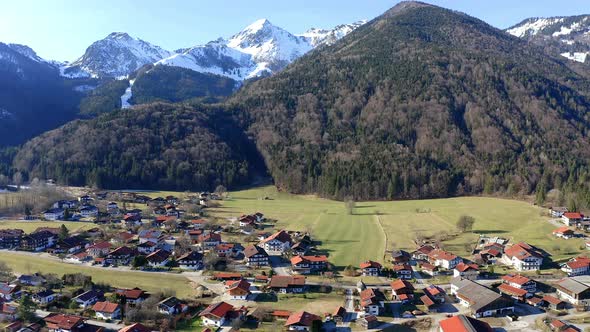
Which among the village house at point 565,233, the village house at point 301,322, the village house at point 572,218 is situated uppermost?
the village house at point 572,218

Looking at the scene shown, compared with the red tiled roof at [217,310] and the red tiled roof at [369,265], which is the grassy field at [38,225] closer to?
the red tiled roof at [217,310]

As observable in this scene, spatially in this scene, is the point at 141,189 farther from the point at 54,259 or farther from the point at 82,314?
the point at 82,314

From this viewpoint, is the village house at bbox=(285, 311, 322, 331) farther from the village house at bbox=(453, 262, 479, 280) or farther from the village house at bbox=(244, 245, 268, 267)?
the village house at bbox=(453, 262, 479, 280)

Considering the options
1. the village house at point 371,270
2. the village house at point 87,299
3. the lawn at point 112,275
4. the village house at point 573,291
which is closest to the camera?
the village house at point 87,299

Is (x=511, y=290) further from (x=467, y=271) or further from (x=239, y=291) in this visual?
(x=239, y=291)

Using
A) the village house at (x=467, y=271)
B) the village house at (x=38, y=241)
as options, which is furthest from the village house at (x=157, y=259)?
the village house at (x=467, y=271)

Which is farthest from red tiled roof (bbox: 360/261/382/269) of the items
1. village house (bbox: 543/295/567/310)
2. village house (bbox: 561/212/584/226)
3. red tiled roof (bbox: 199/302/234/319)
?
village house (bbox: 561/212/584/226)
